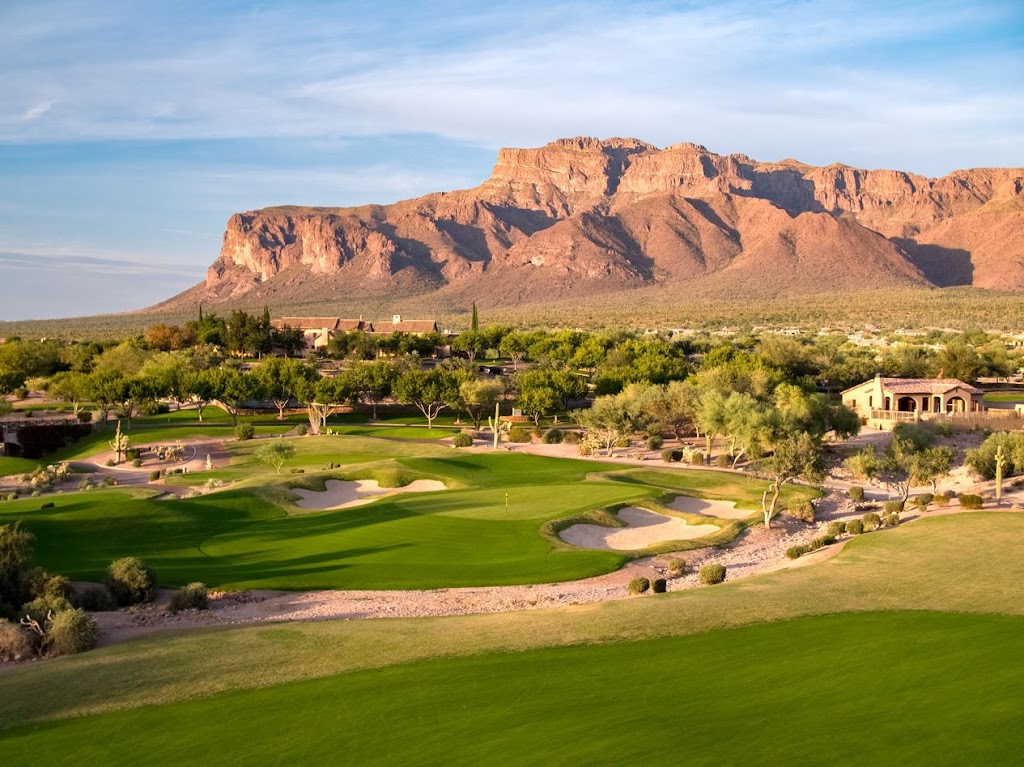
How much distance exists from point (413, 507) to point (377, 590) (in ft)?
39.3

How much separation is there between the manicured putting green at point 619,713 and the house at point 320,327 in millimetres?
103242

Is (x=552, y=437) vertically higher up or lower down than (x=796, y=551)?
higher up

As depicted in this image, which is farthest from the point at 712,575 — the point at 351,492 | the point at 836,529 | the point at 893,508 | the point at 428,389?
the point at 428,389

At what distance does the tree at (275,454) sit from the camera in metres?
56.7

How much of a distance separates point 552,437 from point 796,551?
34.4 m

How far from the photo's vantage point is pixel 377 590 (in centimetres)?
3038

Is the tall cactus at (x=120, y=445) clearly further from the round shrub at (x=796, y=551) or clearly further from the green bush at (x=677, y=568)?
the round shrub at (x=796, y=551)

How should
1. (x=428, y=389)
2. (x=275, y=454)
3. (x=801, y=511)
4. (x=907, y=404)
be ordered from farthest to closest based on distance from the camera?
(x=428, y=389) < (x=907, y=404) < (x=275, y=454) < (x=801, y=511)

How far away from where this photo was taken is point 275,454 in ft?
187

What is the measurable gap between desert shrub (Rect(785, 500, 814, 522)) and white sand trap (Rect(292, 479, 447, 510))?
16096 mm

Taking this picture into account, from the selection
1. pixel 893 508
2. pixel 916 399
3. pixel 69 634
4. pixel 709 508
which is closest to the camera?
pixel 69 634

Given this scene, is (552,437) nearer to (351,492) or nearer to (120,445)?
(351,492)

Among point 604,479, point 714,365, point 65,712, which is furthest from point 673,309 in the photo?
point 65,712

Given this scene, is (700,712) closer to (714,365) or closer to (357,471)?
(357,471)
